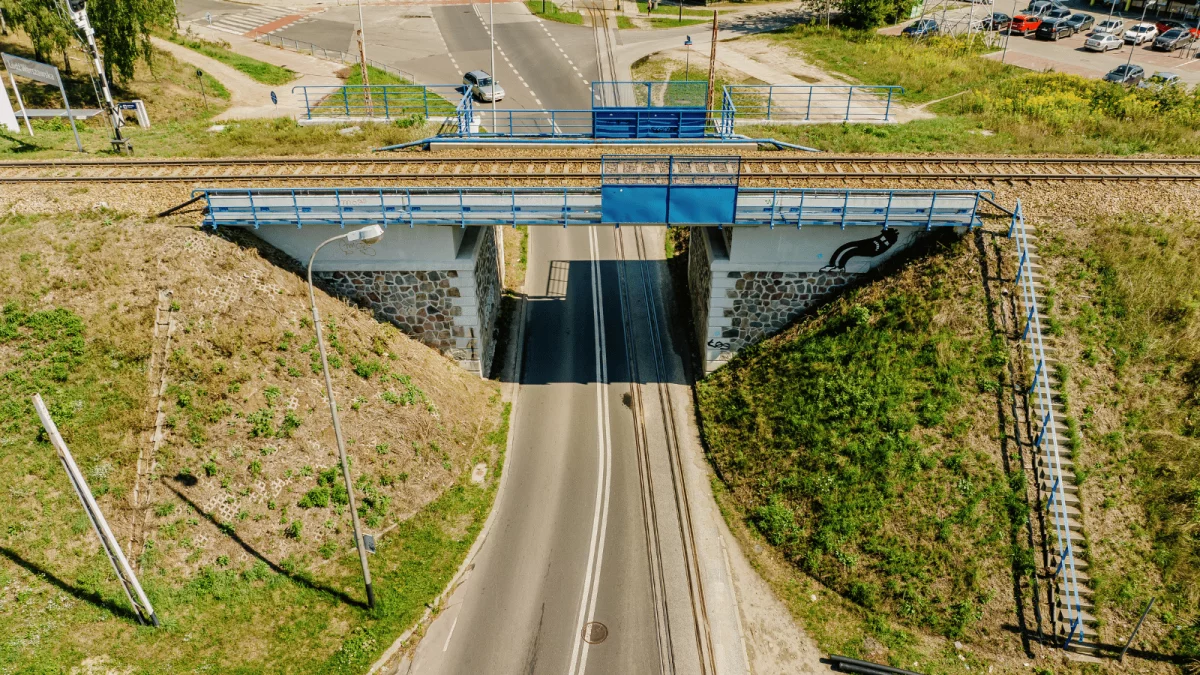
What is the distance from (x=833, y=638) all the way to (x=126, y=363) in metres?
22.9

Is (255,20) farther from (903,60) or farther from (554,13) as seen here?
(903,60)

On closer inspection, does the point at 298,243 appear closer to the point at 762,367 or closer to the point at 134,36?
the point at 762,367

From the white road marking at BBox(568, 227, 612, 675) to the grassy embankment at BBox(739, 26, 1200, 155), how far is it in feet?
45.9

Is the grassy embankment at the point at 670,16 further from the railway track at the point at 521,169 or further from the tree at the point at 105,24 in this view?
the railway track at the point at 521,169

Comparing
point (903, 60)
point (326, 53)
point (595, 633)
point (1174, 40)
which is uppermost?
point (1174, 40)

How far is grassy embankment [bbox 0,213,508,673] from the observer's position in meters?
20.0

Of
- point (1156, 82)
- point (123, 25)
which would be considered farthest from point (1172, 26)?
point (123, 25)

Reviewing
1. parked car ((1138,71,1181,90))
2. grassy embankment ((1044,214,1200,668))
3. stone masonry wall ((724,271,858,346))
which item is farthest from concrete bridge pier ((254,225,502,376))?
parked car ((1138,71,1181,90))

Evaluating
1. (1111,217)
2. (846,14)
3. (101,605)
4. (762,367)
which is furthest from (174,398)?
(846,14)

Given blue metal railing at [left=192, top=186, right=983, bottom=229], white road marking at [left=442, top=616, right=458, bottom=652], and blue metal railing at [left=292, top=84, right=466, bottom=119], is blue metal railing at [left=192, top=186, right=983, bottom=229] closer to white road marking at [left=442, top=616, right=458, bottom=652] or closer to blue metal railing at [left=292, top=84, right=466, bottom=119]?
white road marking at [left=442, top=616, right=458, bottom=652]

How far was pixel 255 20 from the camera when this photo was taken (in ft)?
219

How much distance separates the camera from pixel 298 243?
27.5 m

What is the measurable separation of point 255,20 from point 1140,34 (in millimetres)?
74244

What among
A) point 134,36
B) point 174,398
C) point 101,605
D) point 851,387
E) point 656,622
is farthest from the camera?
point 134,36
